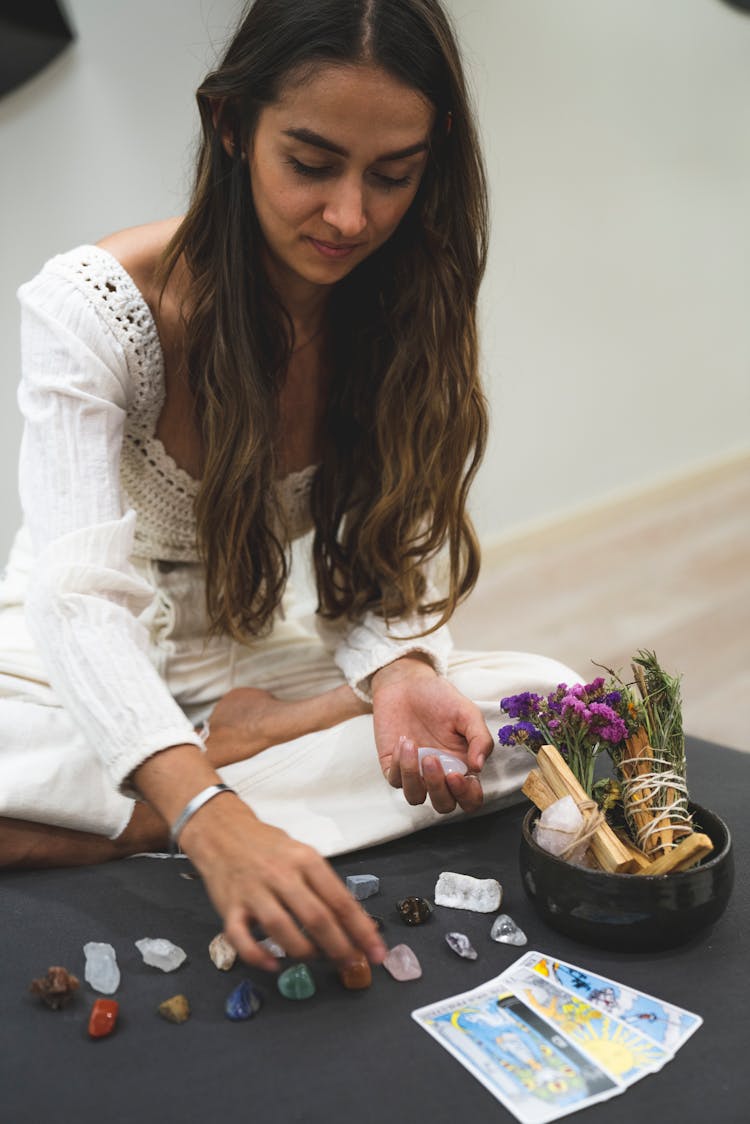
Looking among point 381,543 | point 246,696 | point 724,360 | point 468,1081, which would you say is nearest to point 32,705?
point 246,696

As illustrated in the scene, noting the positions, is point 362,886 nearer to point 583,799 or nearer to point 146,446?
point 583,799

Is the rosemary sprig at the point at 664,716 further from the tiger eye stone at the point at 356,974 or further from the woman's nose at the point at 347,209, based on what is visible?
the woman's nose at the point at 347,209

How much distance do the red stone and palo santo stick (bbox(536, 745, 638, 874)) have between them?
0.55 metres

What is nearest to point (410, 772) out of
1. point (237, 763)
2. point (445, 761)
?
point (445, 761)

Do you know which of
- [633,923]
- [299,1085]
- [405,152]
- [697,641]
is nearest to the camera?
[299,1085]

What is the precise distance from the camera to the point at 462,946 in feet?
4.64

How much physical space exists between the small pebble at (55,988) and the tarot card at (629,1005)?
51cm

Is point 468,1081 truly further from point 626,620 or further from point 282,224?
point 626,620

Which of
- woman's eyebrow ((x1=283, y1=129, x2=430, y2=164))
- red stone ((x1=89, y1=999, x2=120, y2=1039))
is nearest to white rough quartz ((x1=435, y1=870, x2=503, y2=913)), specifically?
red stone ((x1=89, y1=999, x2=120, y2=1039))

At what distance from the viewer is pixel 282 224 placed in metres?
1.55

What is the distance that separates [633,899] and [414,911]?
290 millimetres

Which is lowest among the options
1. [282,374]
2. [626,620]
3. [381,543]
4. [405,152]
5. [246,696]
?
[626,620]

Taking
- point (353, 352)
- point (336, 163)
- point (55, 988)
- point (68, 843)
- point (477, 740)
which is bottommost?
point (68, 843)

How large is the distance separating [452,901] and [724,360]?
368cm
